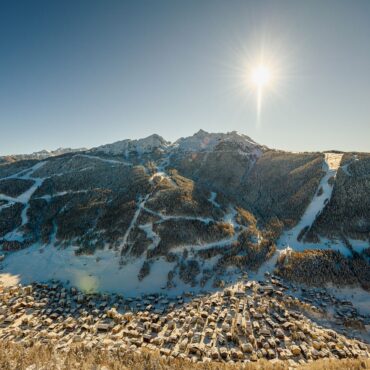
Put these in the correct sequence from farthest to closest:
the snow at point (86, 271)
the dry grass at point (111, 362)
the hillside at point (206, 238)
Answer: the snow at point (86, 271) → the hillside at point (206, 238) → the dry grass at point (111, 362)

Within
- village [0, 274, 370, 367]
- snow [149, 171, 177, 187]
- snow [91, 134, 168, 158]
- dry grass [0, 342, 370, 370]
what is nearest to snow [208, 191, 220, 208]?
snow [149, 171, 177, 187]

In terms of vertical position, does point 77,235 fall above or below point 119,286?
above

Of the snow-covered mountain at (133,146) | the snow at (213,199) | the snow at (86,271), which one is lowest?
the snow at (86,271)

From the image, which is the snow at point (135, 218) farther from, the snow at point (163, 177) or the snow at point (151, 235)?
the snow at point (163, 177)

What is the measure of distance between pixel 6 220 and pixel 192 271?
70349 millimetres

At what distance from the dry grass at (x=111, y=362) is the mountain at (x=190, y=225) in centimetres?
2121

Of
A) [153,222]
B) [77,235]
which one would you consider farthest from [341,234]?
[77,235]

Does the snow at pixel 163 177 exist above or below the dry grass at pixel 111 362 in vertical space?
above

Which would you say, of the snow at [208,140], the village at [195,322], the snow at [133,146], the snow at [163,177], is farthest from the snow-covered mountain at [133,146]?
the village at [195,322]

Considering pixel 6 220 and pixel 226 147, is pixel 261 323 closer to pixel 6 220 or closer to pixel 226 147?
pixel 6 220

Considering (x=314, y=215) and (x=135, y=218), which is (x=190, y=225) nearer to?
(x=135, y=218)

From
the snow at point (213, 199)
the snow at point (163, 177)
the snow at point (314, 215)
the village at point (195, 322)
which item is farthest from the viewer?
the snow at point (163, 177)

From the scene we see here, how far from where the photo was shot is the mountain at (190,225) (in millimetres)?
56531

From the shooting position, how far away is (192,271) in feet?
188
